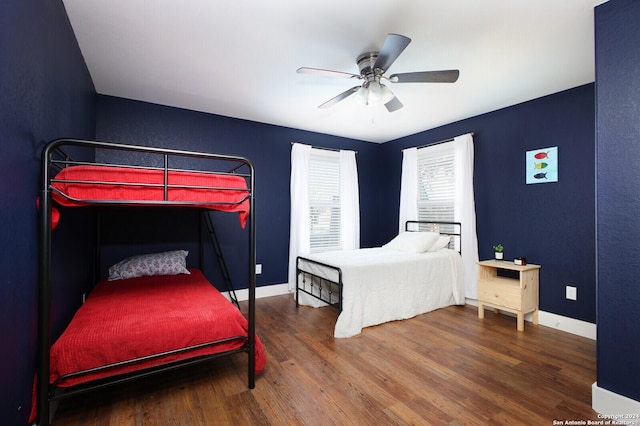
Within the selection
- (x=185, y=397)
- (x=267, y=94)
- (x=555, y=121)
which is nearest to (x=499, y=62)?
(x=555, y=121)

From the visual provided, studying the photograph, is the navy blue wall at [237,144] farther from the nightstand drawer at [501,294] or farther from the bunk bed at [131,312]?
the nightstand drawer at [501,294]

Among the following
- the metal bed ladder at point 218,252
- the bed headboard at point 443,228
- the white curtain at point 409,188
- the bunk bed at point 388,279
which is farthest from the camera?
the white curtain at point 409,188

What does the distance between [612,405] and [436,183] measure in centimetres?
293

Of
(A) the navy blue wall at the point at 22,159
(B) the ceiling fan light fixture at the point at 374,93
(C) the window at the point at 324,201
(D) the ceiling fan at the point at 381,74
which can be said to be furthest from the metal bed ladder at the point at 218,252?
(B) the ceiling fan light fixture at the point at 374,93

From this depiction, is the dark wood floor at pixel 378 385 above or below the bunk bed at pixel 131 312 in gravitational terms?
below

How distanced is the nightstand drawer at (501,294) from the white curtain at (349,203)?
191 centimetres

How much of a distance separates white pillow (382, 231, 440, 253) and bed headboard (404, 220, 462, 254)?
29cm

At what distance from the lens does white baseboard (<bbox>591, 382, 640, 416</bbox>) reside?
1.58 m

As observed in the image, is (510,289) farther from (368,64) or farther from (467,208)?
(368,64)

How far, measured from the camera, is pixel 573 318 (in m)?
2.84

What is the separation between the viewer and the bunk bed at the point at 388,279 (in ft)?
9.28

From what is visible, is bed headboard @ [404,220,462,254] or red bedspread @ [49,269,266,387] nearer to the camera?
red bedspread @ [49,269,266,387]

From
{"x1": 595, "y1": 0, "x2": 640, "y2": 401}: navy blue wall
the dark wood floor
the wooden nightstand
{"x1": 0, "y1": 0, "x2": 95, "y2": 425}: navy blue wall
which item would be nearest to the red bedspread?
{"x1": 0, "y1": 0, "x2": 95, "y2": 425}: navy blue wall

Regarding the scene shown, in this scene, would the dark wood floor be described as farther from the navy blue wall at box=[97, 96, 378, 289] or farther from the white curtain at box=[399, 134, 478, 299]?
the navy blue wall at box=[97, 96, 378, 289]
